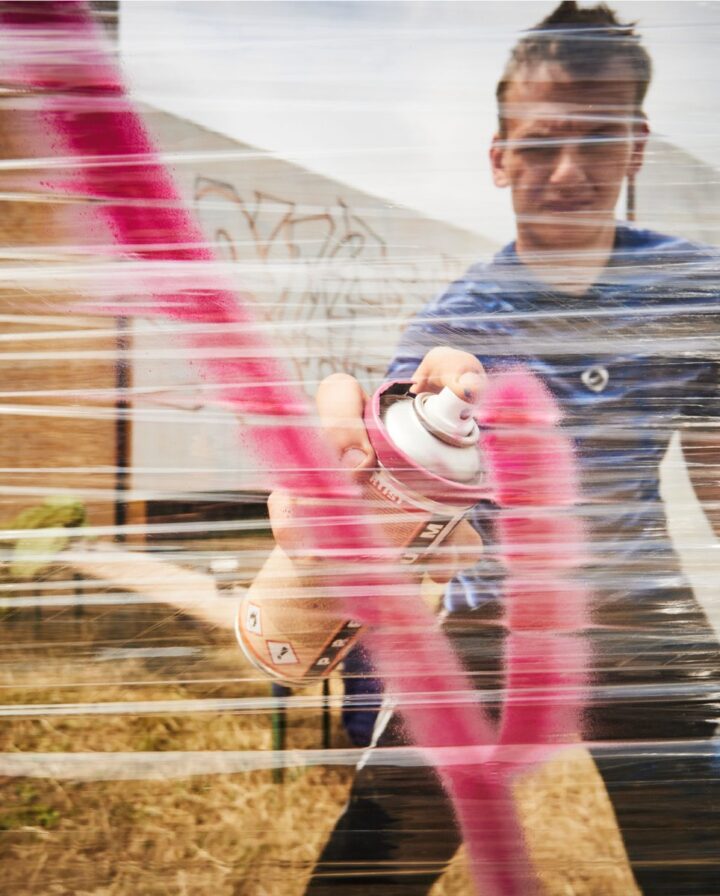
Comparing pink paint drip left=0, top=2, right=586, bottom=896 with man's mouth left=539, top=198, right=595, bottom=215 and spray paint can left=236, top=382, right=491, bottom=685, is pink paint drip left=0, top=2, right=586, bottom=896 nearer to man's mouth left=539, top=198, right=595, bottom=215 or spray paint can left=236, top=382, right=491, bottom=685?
spray paint can left=236, top=382, right=491, bottom=685

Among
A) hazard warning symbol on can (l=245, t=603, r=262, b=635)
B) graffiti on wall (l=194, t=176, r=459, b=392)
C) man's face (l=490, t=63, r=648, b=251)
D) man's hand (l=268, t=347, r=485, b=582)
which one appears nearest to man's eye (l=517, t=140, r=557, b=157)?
man's face (l=490, t=63, r=648, b=251)

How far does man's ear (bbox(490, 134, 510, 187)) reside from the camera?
2.39 feet

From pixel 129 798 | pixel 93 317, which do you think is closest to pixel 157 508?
pixel 93 317

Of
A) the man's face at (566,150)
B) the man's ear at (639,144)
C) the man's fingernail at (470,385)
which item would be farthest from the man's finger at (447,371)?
the man's ear at (639,144)

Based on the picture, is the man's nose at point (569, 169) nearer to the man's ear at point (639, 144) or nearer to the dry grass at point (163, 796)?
the man's ear at point (639, 144)

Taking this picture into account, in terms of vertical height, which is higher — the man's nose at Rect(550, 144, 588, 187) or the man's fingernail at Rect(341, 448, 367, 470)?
the man's nose at Rect(550, 144, 588, 187)

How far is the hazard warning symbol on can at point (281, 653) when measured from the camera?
648 millimetres

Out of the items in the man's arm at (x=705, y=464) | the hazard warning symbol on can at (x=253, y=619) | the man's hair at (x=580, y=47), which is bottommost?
the hazard warning symbol on can at (x=253, y=619)

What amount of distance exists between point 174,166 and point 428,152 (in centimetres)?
25

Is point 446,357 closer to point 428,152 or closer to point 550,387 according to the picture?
point 550,387

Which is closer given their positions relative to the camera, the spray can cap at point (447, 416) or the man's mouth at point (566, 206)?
the spray can cap at point (447, 416)

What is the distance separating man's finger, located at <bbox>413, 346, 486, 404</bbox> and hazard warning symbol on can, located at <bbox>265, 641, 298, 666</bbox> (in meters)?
0.26

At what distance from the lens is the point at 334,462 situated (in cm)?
65

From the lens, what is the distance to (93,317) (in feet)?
2.22
